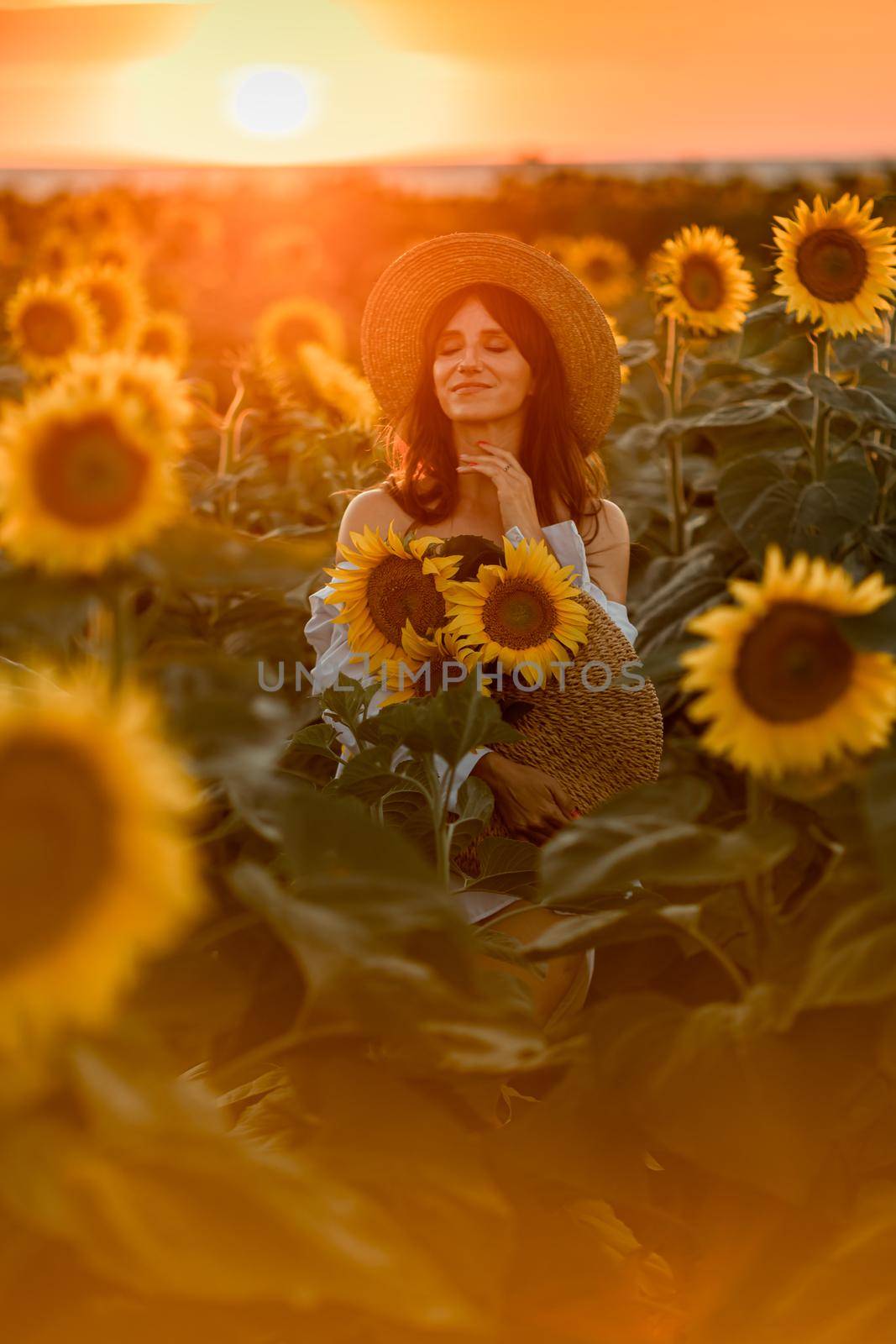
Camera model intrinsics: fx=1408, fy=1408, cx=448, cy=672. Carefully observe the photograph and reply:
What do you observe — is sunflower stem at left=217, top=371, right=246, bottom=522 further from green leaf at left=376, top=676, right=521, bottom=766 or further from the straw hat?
green leaf at left=376, top=676, right=521, bottom=766

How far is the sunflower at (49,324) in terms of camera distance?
2.79m

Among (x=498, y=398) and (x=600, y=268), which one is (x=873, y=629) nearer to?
(x=498, y=398)

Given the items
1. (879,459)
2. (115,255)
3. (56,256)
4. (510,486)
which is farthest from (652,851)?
(56,256)

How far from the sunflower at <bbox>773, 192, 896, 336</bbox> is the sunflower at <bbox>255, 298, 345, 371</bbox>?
1954mm

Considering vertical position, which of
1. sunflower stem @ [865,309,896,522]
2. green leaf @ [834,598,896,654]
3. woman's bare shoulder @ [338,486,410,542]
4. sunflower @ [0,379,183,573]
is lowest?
green leaf @ [834,598,896,654]

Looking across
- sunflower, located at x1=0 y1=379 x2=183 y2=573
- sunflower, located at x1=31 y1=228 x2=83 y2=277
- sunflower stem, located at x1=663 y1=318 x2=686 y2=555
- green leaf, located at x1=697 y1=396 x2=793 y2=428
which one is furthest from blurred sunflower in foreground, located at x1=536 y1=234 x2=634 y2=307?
sunflower, located at x1=0 y1=379 x2=183 y2=573

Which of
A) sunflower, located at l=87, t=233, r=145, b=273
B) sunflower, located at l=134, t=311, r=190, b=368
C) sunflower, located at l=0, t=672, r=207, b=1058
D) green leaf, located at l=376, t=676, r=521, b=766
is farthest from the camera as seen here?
sunflower, located at l=87, t=233, r=145, b=273

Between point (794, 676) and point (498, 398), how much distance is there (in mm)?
1033

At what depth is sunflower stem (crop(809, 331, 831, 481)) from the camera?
1.95 meters

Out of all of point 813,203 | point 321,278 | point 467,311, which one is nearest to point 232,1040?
point 467,311

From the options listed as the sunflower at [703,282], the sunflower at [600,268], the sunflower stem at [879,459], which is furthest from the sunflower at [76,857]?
the sunflower at [600,268]

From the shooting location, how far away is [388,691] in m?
1.27

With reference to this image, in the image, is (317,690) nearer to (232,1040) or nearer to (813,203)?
(232,1040)

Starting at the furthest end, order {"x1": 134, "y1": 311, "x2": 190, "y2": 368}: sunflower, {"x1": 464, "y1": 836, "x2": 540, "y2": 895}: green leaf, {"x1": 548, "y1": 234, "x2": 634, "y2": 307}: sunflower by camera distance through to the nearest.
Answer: {"x1": 548, "y1": 234, "x2": 634, "y2": 307}: sunflower, {"x1": 134, "y1": 311, "x2": 190, "y2": 368}: sunflower, {"x1": 464, "y1": 836, "x2": 540, "y2": 895}: green leaf
